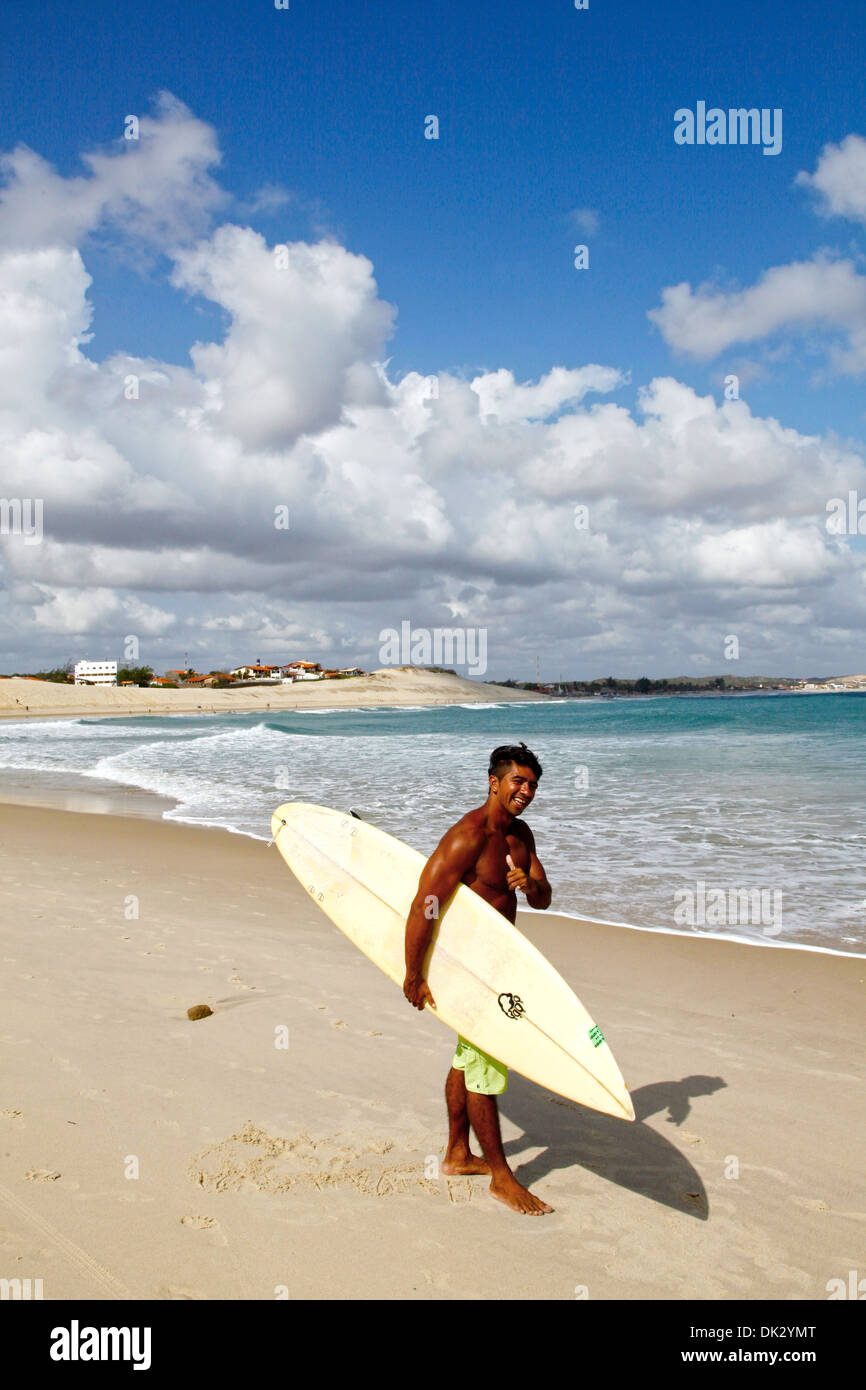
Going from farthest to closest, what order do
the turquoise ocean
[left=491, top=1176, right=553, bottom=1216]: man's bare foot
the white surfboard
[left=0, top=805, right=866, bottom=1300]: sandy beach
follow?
1. the turquoise ocean
2. the white surfboard
3. [left=491, top=1176, right=553, bottom=1216]: man's bare foot
4. [left=0, top=805, right=866, bottom=1300]: sandy beach

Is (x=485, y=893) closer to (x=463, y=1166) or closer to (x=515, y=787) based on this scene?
(x=515, y=787)

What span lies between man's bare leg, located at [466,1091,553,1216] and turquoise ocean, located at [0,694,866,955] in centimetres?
388

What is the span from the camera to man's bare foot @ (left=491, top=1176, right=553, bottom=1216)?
2.79 metres

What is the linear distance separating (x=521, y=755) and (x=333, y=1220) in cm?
163

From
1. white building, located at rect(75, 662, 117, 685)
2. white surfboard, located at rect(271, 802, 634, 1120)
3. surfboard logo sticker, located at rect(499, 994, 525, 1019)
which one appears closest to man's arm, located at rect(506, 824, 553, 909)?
white surfboard, located at rect(271, 802, 634, 1120)

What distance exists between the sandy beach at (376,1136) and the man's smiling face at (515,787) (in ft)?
4.47

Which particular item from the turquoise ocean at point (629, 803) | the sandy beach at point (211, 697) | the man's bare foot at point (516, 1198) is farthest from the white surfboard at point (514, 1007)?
the sandy beach at point (211, 697)

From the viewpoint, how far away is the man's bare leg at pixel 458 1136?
118 inches

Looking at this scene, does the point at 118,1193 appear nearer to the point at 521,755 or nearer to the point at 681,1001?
the point at 521,755

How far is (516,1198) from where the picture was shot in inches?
110

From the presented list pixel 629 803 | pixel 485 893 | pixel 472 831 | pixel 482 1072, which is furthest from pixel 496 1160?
pixel 629 803

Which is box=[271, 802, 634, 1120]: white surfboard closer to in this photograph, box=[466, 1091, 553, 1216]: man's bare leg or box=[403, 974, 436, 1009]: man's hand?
box=[403, 974, 436, 1009]: man's hand
